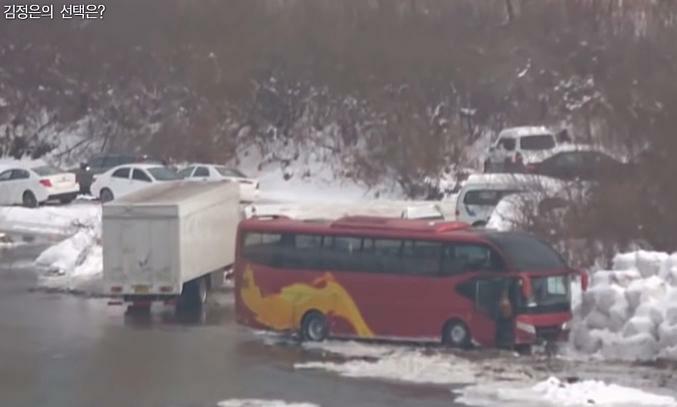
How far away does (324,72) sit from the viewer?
53969mm

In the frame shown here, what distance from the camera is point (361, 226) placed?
2339 cm

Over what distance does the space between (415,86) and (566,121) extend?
1410 cm

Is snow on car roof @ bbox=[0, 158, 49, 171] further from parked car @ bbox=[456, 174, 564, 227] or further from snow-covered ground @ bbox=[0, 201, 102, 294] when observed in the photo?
parked car @ bbox=[456, 174, 564, 227]

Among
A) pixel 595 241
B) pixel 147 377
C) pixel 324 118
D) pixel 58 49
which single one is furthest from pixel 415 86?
pixel 147 377

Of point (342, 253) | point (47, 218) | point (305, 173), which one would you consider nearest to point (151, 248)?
point (342, 253)

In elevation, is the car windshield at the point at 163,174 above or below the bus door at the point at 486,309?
above

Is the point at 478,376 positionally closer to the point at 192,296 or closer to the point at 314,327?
the point at 314,327

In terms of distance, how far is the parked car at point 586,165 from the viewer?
89.1 ft

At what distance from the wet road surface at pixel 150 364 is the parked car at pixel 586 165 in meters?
6.38

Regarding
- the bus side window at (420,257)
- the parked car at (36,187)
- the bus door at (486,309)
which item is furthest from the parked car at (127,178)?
the bus door at (486,309)

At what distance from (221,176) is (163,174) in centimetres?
166

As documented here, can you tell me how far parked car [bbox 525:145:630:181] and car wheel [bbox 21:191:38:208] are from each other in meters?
21.3

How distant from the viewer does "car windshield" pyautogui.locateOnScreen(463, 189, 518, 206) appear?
32812 mm

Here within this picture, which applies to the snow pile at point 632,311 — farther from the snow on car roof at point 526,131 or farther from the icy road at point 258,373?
the snow on car roof at point 526,131
